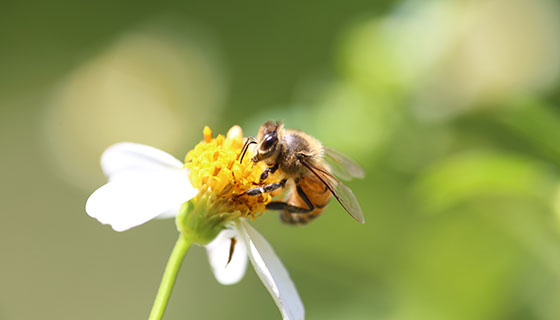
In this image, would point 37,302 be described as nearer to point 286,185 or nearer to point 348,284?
point 348,284

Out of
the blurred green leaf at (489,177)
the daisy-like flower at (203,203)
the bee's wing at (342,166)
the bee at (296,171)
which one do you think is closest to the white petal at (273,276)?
the daisy-like flower at (203,203)

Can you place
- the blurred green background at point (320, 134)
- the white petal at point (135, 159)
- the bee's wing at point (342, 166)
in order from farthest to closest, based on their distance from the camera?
the blurred green background at point (320, 134), the bee's wing at point (342, 166), the white petal at point (135, 159)

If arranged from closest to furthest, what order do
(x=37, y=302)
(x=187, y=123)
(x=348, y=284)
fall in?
(x=348, y=284)
(x=37, y=302)
(x=187, y=123)

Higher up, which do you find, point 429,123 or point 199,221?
point 429,123

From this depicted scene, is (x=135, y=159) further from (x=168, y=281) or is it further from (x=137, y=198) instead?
(x=168, y=281)

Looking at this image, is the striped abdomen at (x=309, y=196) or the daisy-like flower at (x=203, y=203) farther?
the striped abdomen at (x=309, y=196)

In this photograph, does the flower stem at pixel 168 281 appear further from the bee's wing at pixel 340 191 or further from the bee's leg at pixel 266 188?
the bee's wing at pixel 340 191

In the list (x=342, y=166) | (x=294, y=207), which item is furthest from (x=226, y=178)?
(x=342, y=166)

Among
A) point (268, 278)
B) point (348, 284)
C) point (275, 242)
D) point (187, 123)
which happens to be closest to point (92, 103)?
point (187, 123)
